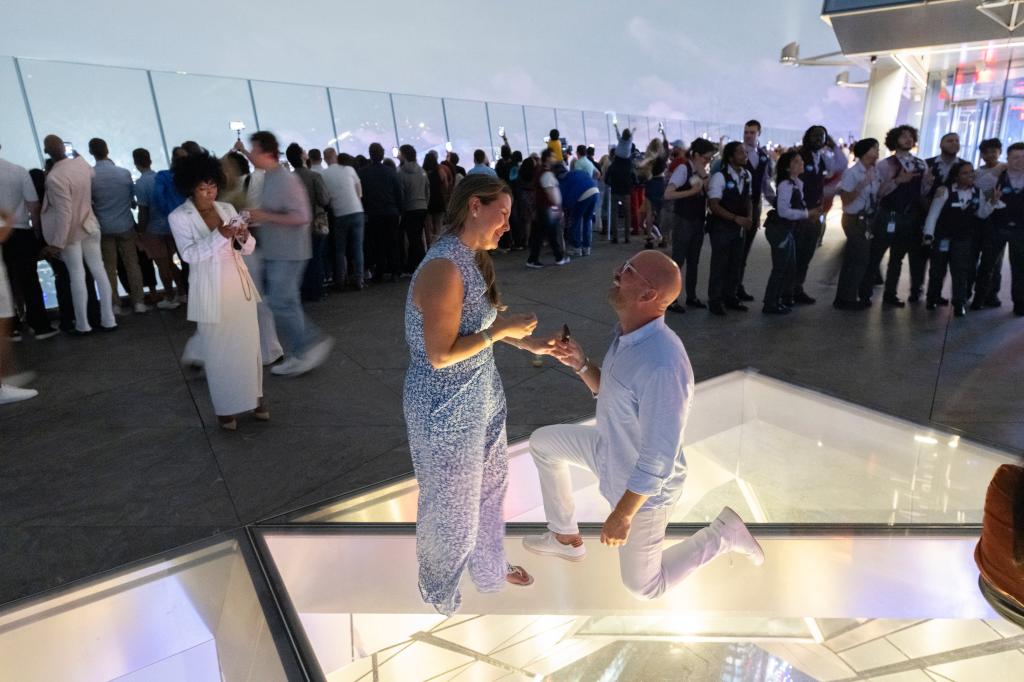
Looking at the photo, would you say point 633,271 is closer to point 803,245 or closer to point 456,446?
point 456,446

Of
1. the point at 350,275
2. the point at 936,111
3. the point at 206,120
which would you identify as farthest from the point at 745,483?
the point at 936,111

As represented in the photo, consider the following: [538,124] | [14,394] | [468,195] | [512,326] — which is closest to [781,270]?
[512,326]

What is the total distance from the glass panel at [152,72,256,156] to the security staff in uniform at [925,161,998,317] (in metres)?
8.33

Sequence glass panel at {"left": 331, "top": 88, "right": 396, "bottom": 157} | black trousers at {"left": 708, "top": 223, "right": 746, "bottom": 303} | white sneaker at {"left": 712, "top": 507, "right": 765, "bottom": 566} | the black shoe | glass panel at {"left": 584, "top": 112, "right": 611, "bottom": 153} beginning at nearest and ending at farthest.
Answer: white sneaker at {"left": 712, "top": 507, "right": 765, "bottom": 566}, black trousers at {"left": 708, "top": 223, "right": 746, "bottom": 303}, the black shoe, glass panel at {"left": 331, "top": 88, "right": 396, "bottom": 157}, glass panel at {"left": 584, "top": 112, "right": 611, "bottom": 153}

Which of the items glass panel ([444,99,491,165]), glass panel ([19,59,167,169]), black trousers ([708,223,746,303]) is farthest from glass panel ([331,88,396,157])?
black trousers ([708,223,746,303])

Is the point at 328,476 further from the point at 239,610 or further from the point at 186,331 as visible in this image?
the point at 186,331

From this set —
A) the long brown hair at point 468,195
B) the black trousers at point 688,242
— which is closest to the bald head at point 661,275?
the long brown hair at point 468,195

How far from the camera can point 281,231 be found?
4336 mm

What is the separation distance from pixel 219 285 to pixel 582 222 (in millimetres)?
6768

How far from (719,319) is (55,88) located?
7.75 metres

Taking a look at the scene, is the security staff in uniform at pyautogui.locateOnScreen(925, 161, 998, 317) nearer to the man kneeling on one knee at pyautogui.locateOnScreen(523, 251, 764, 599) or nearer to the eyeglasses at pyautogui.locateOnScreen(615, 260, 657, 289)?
the man kneeling on one knee at pyautogui.locateOnScreen(523, 251, 764, 599)

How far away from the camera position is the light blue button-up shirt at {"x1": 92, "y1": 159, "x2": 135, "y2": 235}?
590 cm

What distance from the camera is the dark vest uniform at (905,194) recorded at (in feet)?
18.4

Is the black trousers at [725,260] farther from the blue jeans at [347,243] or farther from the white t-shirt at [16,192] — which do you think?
the white t-shirt at [16,192]
